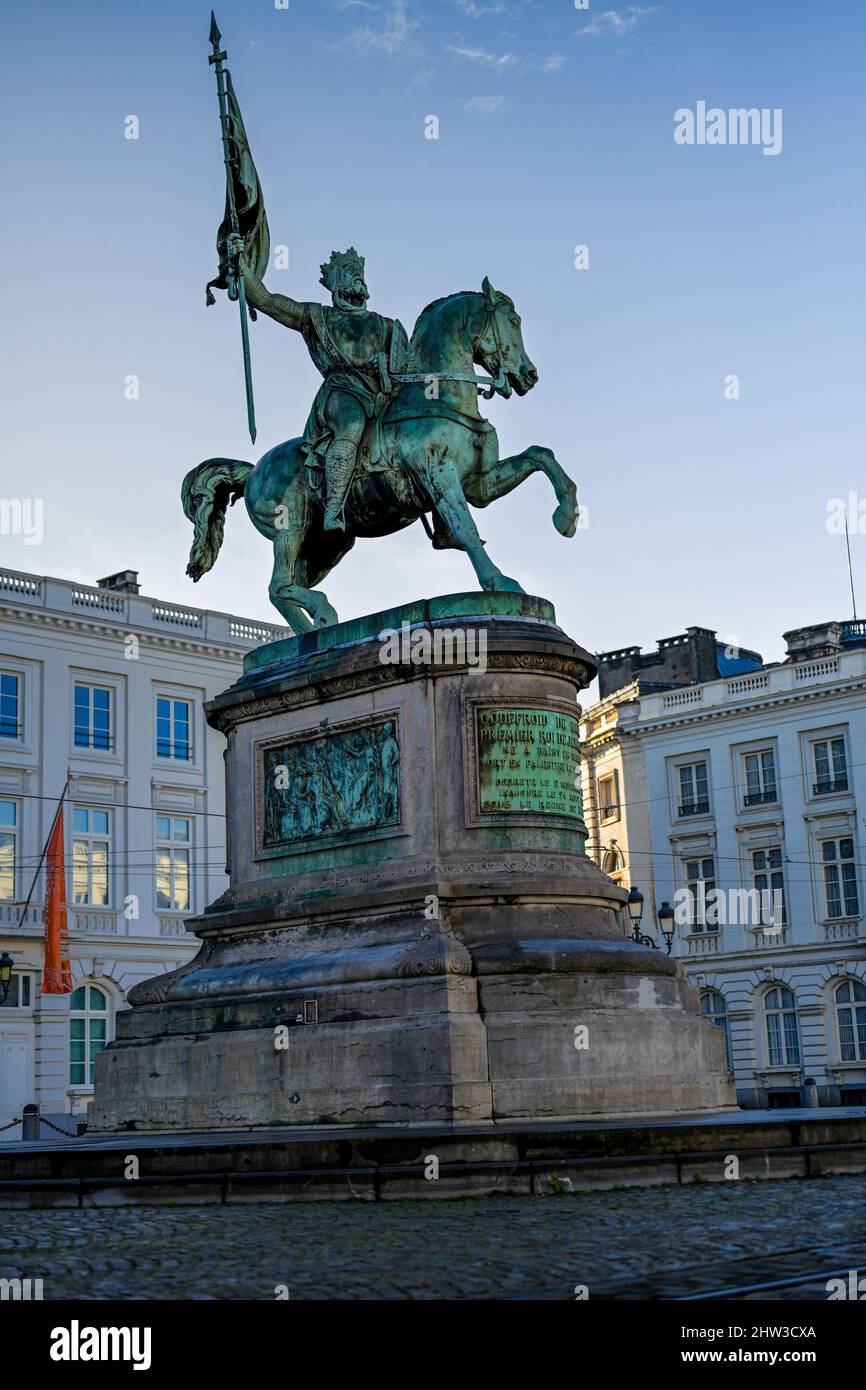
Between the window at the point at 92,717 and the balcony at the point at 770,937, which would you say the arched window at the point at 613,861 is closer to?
the balcony at the point at 770,937

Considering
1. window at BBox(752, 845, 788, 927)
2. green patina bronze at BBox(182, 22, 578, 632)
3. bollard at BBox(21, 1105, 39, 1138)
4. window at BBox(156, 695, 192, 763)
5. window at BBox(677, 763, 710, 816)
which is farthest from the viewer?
window at BBox(677, 763, 710, 816)

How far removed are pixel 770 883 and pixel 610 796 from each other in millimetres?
8424

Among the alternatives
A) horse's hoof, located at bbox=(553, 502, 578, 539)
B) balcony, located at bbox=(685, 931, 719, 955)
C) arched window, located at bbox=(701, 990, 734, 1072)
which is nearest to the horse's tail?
horse's hoof, located at bbox=(553, 502, 578, 539)

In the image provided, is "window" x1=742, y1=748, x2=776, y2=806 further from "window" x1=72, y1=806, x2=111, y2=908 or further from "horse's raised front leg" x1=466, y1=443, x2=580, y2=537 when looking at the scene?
"horse's raised front leg" x1=466, y1=443, x2=580, y2=537

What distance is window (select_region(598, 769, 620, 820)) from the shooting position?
59.1 m

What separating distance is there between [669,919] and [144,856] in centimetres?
2209

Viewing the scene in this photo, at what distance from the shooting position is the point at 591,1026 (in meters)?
12.2

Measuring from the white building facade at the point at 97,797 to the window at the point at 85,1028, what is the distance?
38 mm

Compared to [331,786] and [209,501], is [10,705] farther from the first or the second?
[331,786]

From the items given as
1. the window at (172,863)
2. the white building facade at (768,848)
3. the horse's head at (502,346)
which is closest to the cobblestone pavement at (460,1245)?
the horse's head at (502,346)

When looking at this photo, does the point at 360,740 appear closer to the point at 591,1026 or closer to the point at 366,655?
the point at 366,655

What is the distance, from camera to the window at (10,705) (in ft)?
147

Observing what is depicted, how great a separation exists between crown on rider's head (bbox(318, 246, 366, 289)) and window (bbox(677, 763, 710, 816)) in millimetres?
41441

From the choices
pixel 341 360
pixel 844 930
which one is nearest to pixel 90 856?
pixel 844 930
